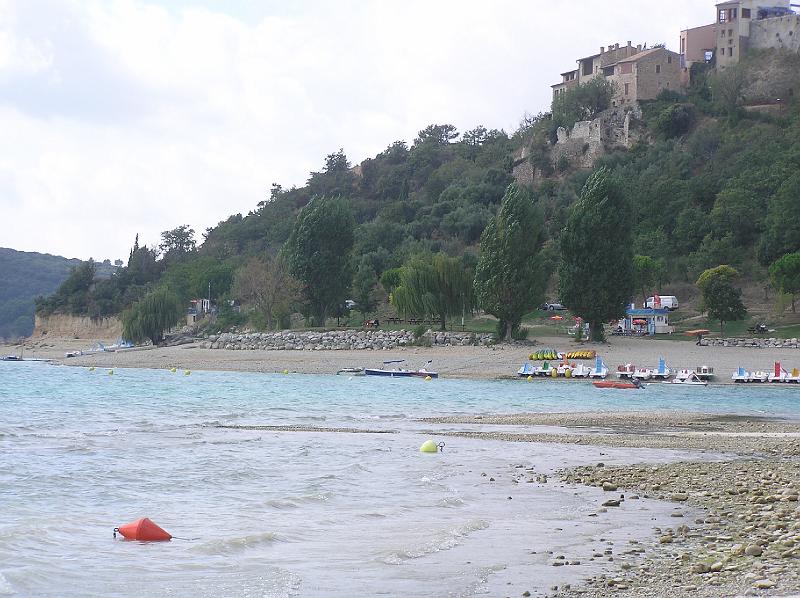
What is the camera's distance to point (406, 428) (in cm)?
2591

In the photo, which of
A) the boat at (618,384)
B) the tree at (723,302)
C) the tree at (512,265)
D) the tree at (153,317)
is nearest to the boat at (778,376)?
the boat at (618,384)

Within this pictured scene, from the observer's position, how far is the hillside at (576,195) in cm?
7325

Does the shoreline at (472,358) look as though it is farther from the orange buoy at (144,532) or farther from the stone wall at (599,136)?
the stone wall at (599,136)

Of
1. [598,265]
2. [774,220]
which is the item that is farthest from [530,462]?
[774,220]

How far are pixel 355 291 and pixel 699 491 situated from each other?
60965 mm

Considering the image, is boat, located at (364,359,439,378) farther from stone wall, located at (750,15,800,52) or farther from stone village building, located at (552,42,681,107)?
stone wall, located at (750,15,800,52)

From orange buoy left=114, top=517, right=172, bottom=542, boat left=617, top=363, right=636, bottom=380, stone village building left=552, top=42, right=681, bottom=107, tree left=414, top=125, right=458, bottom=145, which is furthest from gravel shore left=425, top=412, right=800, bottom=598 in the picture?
tree left=414, top=125, right=458, bottom=145

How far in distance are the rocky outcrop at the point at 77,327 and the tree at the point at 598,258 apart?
5754cm

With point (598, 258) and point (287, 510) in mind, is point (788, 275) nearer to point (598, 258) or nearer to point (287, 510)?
point (598, 258)

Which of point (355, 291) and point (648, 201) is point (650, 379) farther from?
point (648, 201)

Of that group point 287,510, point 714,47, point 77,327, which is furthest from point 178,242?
point 287,510

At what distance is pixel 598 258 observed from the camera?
5419 centimetres

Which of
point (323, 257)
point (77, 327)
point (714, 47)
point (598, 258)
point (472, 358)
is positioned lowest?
point (472, 358)

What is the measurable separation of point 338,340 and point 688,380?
24.6 meters
